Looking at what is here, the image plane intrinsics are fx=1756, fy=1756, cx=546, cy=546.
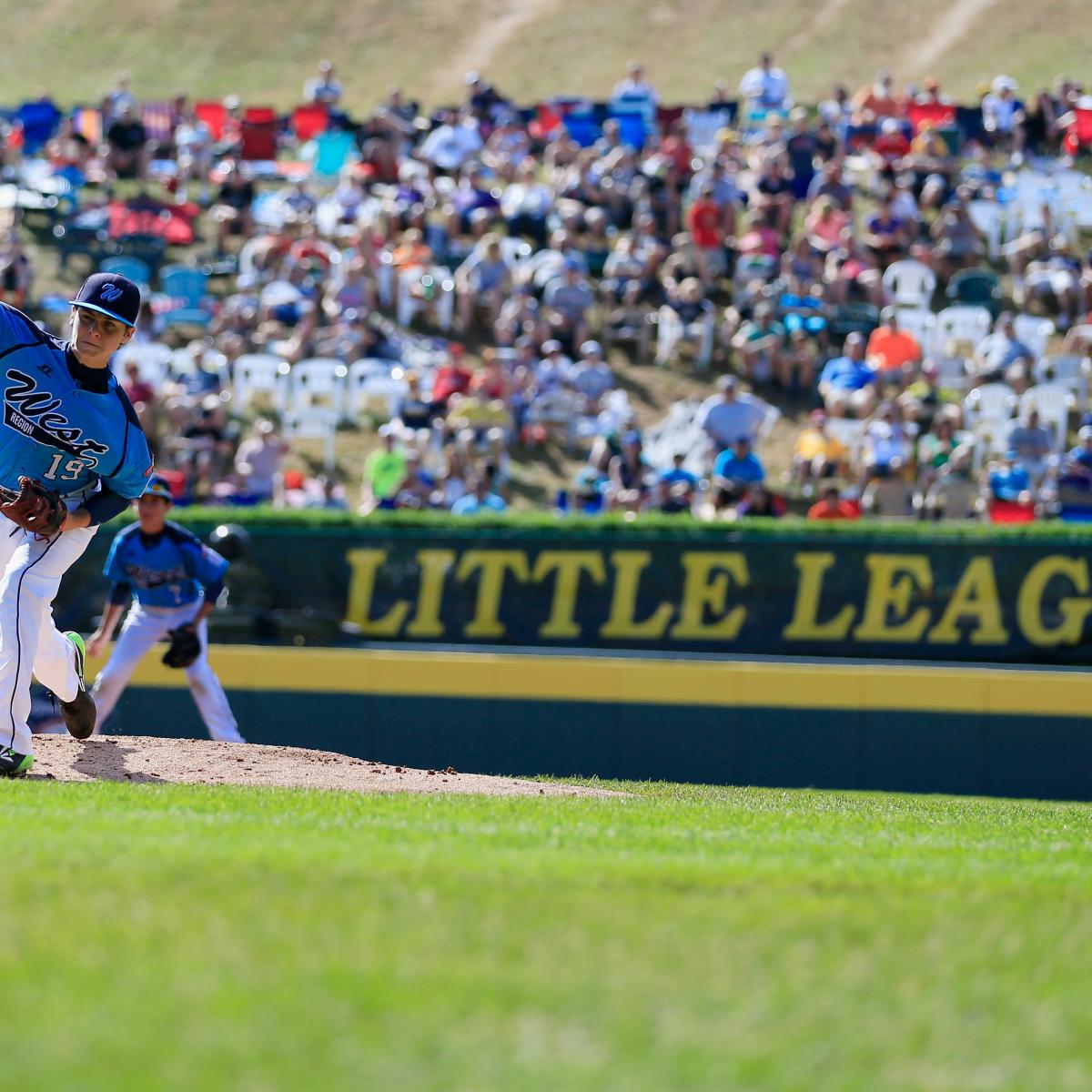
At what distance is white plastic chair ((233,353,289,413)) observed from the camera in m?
21.9

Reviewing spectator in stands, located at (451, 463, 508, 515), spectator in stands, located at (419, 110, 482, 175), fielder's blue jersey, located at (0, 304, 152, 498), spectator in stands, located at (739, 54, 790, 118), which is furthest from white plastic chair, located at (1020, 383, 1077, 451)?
fielder's blue jersey, located at (0, 304, 152, 498)

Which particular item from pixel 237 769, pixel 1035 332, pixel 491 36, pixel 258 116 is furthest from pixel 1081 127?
pixel 491 36

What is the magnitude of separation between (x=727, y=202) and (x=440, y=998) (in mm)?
21262

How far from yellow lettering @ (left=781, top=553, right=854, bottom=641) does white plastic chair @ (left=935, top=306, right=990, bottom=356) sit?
23.0ft

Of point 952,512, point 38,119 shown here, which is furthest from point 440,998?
point 38,119

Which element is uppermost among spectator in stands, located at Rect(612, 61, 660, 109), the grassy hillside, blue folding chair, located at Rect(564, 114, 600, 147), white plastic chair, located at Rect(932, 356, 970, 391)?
the grassy hillside

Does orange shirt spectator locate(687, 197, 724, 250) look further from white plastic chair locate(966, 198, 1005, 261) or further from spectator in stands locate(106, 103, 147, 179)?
spectator in stands locate(106, 103, 147, 179)

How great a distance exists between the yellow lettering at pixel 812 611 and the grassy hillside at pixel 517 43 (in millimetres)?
29744

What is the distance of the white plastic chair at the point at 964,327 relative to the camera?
22.4m

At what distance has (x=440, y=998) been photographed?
13.1 ft

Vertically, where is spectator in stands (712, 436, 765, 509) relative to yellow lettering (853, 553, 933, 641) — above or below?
above

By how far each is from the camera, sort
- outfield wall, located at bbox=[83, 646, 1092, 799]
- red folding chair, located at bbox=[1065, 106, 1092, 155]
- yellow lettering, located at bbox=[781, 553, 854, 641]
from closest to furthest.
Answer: outfield wall, located at bbox=[83, 646, 1092, 799], yellow lettering, located at bbox=[781, 553, 854, 641], red folding chair, located at bbox=[1065, 106, 1092, 155]

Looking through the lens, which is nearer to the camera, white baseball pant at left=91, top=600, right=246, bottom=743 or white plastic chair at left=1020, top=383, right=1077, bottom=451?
white baseball pant at left=91, top=600, right=246, bottom=743

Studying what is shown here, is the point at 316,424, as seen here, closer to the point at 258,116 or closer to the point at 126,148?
the point at 126,148
